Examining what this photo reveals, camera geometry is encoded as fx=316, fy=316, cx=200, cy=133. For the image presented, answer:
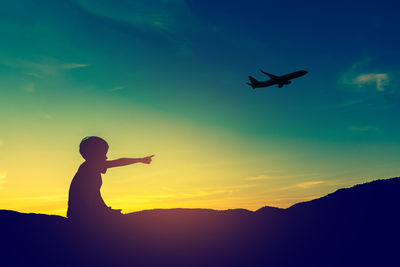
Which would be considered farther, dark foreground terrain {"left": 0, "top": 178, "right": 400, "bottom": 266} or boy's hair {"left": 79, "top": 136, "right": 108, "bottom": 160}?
boy's hair {"left": 79, "top": 136, "right": 108, "bottom": 160}

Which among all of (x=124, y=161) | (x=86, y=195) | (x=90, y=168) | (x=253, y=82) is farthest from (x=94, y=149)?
(x=253, y=82)

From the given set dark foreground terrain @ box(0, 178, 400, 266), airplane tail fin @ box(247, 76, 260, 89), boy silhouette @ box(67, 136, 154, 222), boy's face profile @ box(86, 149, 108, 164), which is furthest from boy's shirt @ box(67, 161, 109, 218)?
airplane tail fin @ box(247, 76, 260, 89)

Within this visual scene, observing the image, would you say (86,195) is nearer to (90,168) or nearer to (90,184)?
(90,184)

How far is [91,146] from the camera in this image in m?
8.05

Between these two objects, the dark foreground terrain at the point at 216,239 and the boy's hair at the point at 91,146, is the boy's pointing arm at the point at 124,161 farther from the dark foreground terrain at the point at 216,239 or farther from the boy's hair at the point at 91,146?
the dark foreground terrain at the point at 216,239

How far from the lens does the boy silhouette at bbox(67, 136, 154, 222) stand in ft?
25.0

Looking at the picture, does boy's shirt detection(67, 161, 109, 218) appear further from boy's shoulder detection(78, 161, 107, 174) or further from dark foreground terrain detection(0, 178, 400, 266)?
dark foreground terrain detection(0, 178, 400, 266)

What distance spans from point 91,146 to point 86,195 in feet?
4.06

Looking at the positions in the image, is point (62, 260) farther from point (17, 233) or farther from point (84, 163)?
point (84, 163)

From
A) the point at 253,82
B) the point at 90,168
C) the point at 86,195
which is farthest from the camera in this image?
the point at 253,82

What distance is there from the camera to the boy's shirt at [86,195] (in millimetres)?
7629

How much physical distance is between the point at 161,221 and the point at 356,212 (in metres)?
5.37

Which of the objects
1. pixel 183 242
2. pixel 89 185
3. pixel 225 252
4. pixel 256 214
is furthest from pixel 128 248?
pixel 256 214

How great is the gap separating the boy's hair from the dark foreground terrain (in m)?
1.74
